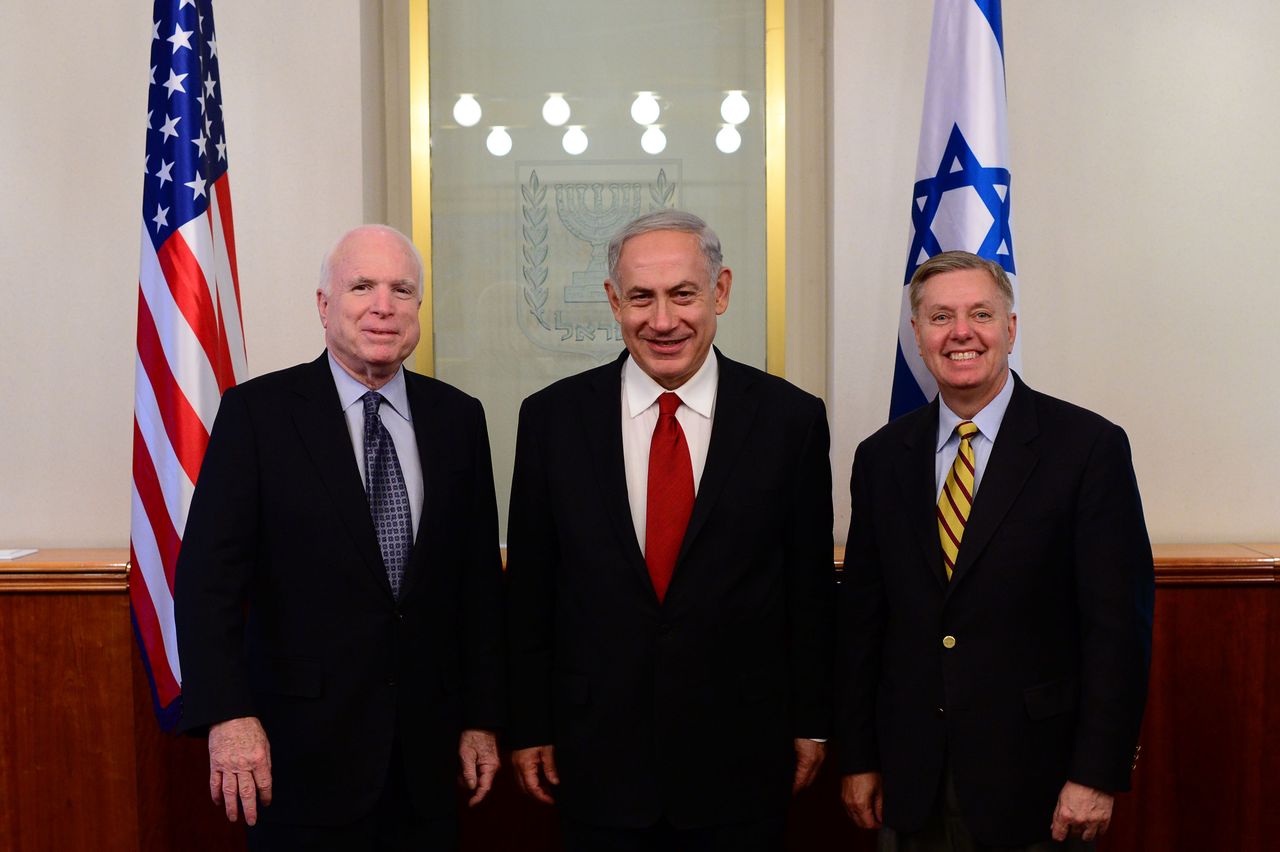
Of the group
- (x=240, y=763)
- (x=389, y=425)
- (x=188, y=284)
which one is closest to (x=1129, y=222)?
(x=389, y=425)

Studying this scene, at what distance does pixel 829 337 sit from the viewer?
355cm

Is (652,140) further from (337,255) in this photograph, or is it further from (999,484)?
(999,484)

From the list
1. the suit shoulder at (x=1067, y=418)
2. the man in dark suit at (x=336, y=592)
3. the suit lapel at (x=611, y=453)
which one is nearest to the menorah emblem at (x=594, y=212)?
the suit lapel at (x=611, y=453)

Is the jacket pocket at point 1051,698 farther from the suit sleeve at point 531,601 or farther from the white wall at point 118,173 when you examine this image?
the white wall at point 118,173

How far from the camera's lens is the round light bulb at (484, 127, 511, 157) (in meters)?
3.62

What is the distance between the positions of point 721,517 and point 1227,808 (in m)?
1.99

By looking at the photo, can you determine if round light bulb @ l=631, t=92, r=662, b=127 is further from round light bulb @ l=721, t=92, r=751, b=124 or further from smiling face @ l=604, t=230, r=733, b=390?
smiling face @ l=604, t=230, r=733, b=390

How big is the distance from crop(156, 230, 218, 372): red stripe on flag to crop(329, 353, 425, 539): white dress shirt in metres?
0.84

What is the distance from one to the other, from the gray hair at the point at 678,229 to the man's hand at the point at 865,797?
1039 mm

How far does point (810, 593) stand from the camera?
2160mm

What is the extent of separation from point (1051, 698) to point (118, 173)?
3.09 m

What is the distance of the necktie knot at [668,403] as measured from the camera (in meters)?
2.16

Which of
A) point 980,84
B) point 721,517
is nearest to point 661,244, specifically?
point 721,517

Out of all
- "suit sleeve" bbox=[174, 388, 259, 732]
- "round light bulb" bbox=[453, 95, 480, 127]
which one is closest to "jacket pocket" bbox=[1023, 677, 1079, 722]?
"suit sleeve" bbox=[174, 388, 259, 732]
